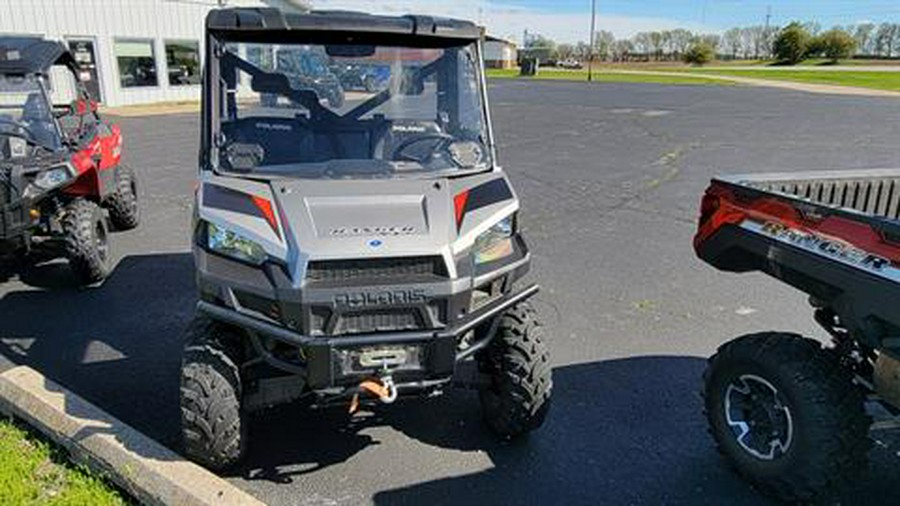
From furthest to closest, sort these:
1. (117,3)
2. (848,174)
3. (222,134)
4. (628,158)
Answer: (117,3)
(628,158)
(848,174)
(222,134)

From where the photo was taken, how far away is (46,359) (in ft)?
15.4

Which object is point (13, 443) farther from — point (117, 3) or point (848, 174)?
point (117, 3)

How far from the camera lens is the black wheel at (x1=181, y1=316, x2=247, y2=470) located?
10.3ft

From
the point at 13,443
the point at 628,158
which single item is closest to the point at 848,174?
the point at 13,443

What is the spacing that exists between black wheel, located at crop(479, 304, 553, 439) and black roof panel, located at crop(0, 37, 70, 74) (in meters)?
5.25

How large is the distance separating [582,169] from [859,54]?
98727 millimetres

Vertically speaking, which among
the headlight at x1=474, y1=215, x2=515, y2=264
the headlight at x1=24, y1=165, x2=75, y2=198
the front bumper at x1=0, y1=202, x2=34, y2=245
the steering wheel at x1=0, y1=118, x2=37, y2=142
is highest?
the steering wheel at x1=0, y1=118, x2=37, y2=142

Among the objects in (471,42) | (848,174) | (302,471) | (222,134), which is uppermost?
(471,42)

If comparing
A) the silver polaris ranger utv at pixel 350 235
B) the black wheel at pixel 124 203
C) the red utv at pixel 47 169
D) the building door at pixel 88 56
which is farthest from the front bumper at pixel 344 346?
the building door at pixel 88 56

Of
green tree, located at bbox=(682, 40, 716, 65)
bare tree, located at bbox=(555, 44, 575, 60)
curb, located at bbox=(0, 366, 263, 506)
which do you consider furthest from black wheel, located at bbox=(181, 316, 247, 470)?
bare tree, located at bbox=(555, 44, 575, 60)

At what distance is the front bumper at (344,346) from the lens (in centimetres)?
292

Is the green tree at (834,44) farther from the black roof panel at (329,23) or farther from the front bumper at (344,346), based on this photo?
the front bumper at (344,346)

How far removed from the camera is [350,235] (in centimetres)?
296

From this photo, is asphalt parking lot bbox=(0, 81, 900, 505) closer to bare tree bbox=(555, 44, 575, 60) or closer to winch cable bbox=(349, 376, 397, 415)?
winch cable bbox=(349, 376, 397, 415)
